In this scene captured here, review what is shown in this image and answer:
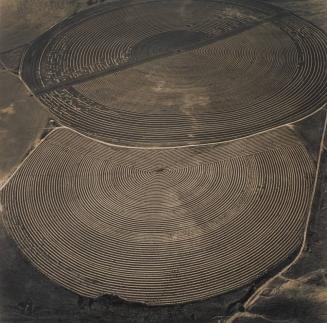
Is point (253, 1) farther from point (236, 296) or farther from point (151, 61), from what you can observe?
point (236, 296)

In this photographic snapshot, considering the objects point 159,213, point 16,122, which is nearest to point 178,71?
point 16,122

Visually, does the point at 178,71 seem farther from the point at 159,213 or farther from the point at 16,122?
the point at 159,213

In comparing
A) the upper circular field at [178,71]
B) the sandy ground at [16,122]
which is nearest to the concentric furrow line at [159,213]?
the sandy ground at [16,122]

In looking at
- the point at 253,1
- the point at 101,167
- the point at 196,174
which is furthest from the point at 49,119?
the point at 253,1

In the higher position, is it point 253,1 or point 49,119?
point 253,1

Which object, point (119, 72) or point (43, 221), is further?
point (119, 72)

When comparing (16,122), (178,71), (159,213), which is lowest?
(159,213)

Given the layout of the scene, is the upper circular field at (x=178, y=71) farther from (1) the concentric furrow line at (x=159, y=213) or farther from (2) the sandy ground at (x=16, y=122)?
(1) the concentric furrow line at (x=159, y=213)
